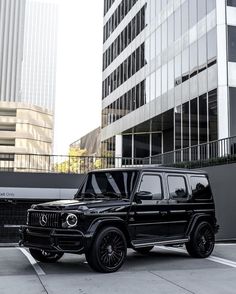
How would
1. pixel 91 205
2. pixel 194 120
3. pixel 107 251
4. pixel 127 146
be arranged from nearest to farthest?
1. pixel 107 251
2. pixel 91 205
3. pixel 194 120
4. pixel 127 146

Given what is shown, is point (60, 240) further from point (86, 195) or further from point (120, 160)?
point (120, 160)

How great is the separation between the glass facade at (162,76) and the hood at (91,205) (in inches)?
611

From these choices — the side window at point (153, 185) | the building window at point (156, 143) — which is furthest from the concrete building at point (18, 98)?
the side window at point (153, 185)

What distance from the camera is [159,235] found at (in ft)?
30.1

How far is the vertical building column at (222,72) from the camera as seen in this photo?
22.7 m

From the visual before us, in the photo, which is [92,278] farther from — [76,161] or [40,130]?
[40,130]

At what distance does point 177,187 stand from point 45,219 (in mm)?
3138

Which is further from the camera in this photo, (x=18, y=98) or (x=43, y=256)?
(x=18, y=98)

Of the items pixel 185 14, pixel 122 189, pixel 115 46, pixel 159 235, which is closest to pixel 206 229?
pixel 159 235

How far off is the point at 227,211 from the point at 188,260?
789cm

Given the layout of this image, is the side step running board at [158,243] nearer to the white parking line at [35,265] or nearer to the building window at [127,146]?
the white parking line at [35,265]

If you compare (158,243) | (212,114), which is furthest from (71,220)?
(212,114)

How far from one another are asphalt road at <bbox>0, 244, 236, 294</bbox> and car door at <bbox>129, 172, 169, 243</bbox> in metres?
0.63

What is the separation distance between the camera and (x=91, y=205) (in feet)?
26.9
